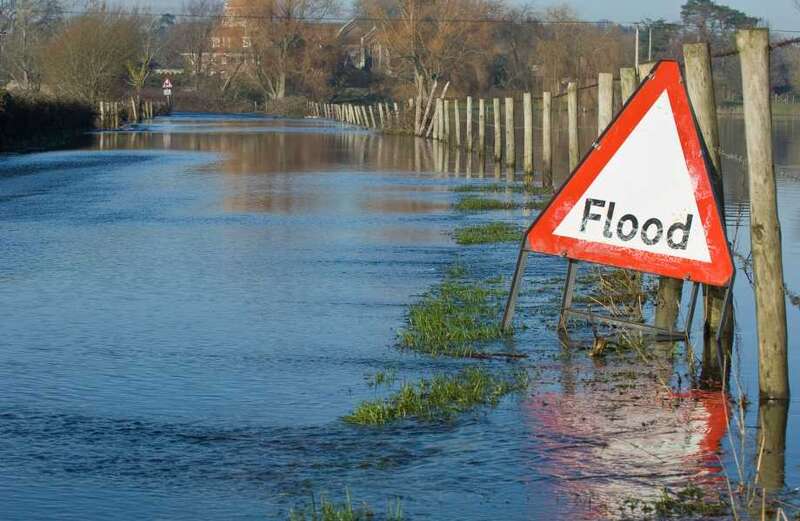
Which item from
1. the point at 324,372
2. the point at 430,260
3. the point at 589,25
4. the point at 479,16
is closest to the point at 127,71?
the point at 479,16

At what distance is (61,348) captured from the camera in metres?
10.2

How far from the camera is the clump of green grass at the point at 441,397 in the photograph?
26.2 feet

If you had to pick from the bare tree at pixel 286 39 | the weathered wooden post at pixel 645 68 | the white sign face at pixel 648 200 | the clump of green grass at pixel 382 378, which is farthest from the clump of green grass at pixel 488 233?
the bare tree at pixel 286 39

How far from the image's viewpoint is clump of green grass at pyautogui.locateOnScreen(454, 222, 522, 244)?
17844mm

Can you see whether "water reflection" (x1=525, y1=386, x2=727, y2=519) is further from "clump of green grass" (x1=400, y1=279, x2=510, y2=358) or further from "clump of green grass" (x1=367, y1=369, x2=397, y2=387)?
"clump of green grass" (x1=400, y1=279, x2=510, y2=358)

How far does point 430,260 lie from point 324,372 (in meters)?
6.53

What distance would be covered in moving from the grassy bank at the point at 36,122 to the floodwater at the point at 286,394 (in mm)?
25899

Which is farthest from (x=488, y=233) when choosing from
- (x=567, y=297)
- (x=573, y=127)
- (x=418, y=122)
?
(x=418, y=122)

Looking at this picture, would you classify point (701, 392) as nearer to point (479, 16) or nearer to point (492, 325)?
point (492, 325)

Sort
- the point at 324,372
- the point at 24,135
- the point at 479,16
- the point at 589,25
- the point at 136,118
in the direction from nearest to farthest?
the point at 324,372 → the point at 24,135 → the point at 136,118 → the point at 479,16 → the point at 589,25

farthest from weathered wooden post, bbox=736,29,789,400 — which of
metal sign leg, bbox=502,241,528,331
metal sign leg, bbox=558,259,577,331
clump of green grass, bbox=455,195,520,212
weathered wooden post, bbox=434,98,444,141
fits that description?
weathered wooden post, bbox=434,98,444,141

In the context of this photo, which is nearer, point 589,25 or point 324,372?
point 324,372

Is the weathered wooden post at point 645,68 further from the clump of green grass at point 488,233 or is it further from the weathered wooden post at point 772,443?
the clump of green grass at point 488,233

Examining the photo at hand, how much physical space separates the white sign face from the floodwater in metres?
0.83
